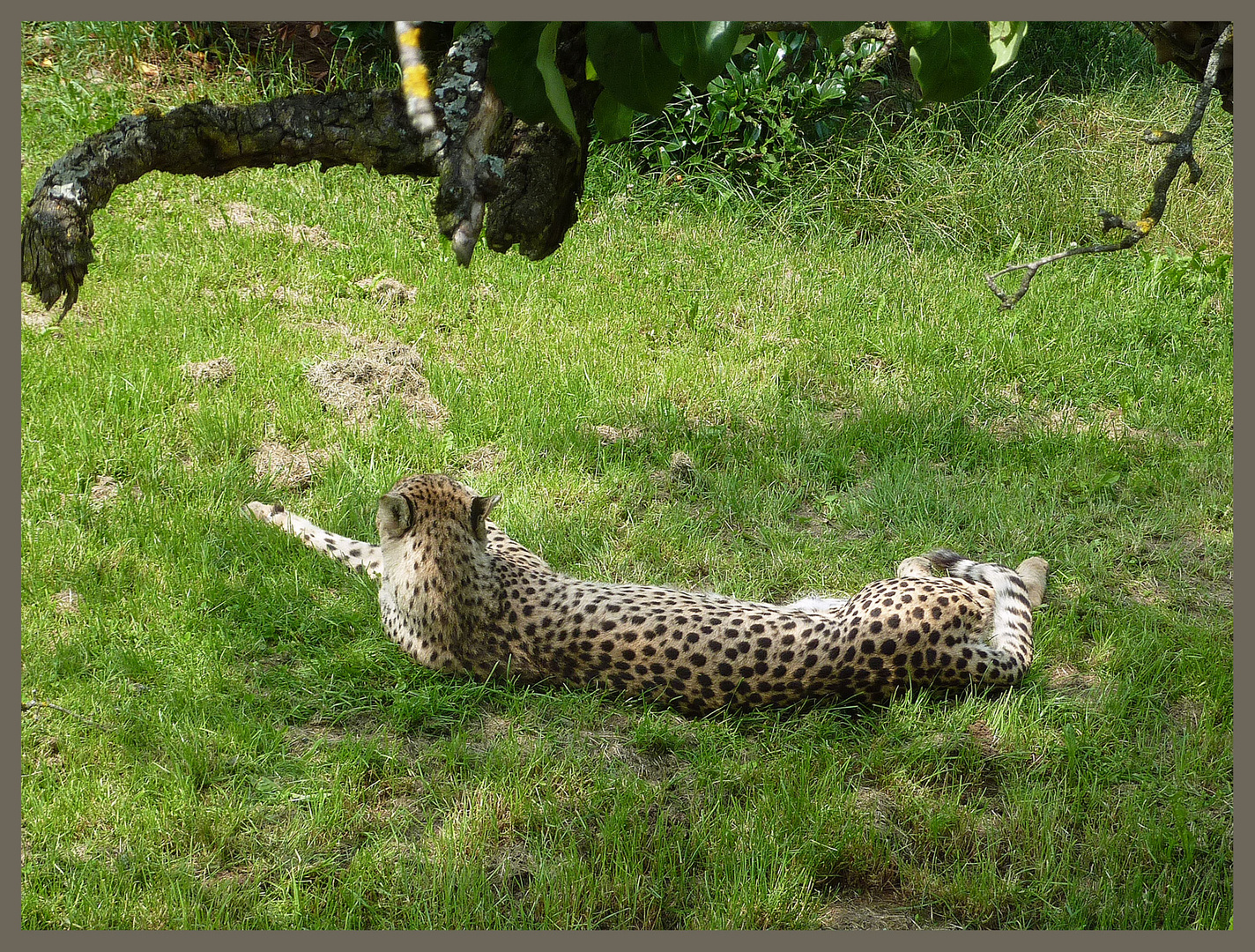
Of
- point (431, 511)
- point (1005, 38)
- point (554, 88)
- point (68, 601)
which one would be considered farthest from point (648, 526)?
point (554, 88)

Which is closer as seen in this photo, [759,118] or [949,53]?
[949,53]

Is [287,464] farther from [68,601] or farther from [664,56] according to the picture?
[664,56]

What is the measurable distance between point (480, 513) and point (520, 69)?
7.57 feet

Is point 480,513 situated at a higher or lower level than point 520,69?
lower

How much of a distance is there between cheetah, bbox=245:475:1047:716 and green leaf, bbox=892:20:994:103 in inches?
86.7

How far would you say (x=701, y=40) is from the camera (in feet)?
4.74

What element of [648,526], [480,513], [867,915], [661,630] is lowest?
[867,915]

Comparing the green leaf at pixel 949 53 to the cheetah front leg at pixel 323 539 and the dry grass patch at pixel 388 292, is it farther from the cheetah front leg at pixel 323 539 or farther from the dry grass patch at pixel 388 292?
the dry grass patch at pixel 388 292

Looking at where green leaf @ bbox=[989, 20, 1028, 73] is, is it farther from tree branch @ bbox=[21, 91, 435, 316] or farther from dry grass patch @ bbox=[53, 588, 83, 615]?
dry grass patch @ bbox=[53, 588, 83, 615]

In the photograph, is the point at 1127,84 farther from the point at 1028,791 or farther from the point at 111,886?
the point at 111,886

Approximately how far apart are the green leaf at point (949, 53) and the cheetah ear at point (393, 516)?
2439mm

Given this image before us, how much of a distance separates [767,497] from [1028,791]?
187cm

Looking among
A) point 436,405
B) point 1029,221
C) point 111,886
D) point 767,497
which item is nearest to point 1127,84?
point 1029,221

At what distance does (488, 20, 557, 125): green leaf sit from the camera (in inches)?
60.1
